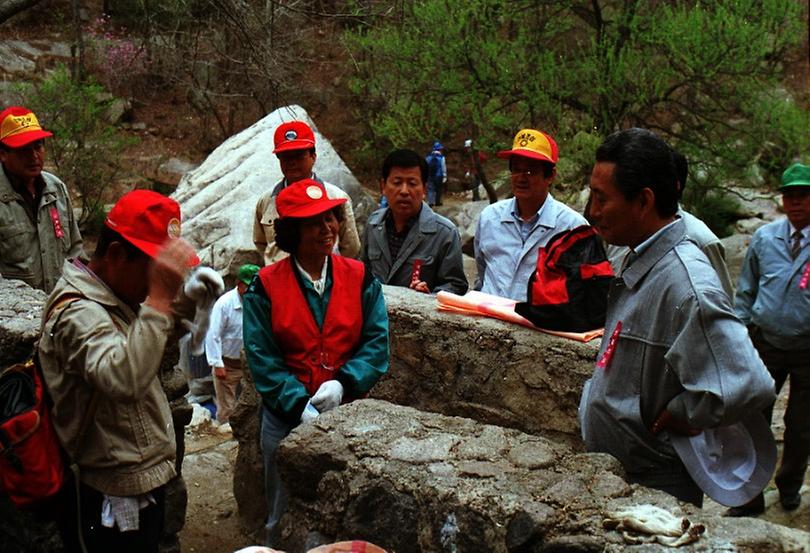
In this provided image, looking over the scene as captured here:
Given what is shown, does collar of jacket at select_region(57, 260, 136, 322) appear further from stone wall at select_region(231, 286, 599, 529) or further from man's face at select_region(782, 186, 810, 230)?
man's face at select_region(782, 186, 810, 230)

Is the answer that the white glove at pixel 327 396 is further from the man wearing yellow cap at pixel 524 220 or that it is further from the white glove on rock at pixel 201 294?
the man wearing yellow cap at pixel 524 220

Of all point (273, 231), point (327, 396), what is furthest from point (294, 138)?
point (327, 396)

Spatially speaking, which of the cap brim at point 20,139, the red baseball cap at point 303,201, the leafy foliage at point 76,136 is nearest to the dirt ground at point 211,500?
the red baseball cap at point 303,201

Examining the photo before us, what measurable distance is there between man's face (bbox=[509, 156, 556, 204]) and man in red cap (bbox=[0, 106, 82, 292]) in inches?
104

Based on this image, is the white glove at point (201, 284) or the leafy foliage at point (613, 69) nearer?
the white glove at point (201, 284)

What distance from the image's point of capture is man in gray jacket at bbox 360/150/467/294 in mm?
5230

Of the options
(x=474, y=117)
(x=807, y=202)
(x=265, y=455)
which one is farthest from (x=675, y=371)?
(x=474, y=117)

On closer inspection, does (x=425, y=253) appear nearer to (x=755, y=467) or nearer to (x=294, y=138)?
(x=294, y=138)

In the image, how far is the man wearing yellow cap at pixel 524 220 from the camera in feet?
16.0

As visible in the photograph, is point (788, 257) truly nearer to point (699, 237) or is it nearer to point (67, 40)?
point (699, 237)

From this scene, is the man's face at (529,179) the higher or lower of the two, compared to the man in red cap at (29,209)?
higher

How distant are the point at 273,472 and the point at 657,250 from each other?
6.61ft

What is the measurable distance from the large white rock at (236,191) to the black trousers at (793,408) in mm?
6323

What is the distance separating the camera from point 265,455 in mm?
4012
